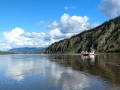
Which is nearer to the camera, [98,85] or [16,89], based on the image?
[16,89]

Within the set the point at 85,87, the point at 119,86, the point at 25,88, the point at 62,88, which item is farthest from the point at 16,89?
the point at 119,86

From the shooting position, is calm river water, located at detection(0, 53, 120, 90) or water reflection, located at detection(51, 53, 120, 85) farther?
water reflection, located at detection(51, 53, 120, 85)

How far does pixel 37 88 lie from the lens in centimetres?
→ 3531

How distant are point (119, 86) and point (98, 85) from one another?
3818mm

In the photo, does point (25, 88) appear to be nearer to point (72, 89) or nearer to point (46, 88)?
point (46, 88)

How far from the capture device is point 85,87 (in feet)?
116

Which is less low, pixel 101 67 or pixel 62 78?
pixel 101 67

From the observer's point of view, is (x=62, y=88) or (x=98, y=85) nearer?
(x=62, y=88)

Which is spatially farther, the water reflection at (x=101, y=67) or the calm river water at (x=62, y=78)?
the water reflection at (x=101, y=67)

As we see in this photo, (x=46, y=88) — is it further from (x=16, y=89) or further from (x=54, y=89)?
(x=16, y=89)

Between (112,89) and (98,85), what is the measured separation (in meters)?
4.06

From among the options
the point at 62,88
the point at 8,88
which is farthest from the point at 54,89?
the point at 8,88

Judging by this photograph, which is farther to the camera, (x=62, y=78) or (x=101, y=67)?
(x=101, y=67)

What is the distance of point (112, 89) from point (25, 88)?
15153 millimetres
